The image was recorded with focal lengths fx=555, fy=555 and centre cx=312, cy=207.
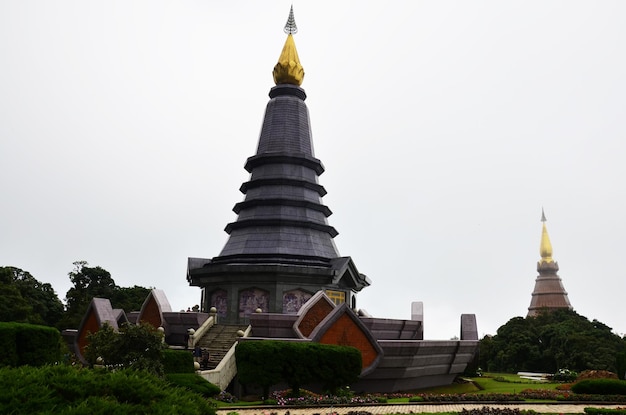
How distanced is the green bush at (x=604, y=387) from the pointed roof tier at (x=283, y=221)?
617 inches

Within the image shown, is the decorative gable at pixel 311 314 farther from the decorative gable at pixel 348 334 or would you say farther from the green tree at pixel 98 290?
the green tree at pixel 98 290

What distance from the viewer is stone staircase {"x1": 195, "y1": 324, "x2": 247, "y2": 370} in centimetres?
2705

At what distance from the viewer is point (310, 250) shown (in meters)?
36.8

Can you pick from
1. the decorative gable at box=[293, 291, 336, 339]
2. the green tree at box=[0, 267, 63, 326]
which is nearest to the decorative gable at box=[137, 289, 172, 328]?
the decorative gable at box=[293, 291, 336, 339]

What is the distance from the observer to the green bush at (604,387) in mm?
22625

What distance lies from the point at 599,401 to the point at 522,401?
293 centimetres

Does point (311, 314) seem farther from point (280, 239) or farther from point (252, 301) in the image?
point (280, 239)

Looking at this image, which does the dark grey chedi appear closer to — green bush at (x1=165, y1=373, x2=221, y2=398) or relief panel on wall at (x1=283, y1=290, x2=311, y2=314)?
relief panel on wall at (x1=283, y1=290, x2=311, y2=314)

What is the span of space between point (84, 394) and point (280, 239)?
1148 inches

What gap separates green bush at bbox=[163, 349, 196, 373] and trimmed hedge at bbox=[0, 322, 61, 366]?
4.03m

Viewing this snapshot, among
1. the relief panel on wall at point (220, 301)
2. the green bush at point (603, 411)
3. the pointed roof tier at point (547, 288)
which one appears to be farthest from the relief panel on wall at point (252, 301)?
the pointed roof tier at point (547, 288)

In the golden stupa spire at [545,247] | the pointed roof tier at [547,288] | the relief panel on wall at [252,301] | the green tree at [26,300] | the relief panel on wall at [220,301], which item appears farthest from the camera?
the golden stupa spire at [545,247]

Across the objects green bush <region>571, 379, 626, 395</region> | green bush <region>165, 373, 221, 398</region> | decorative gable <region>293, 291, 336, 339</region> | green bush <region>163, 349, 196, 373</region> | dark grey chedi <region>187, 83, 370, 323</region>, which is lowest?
green bush <region>571, 379, 626, 395</region>

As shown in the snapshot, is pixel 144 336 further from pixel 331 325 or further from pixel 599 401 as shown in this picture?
pixel 599 401
